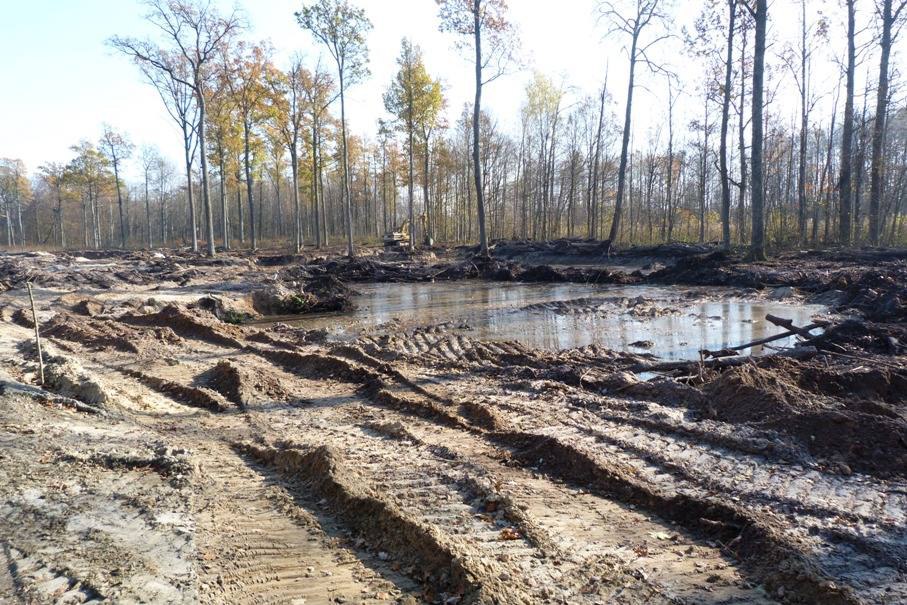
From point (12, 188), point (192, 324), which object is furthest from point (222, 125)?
point (12, 188)

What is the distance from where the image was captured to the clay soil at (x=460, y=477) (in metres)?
3.04

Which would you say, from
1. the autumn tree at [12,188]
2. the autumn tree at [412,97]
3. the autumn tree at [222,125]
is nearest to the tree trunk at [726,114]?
the autumn tree at [412,97]

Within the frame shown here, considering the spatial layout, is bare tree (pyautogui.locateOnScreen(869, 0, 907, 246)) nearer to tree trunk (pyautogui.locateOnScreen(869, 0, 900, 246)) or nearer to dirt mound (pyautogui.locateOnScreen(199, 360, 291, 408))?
tree trunk (pyautogui.locateOnScreen(869, 0, 900, 246))

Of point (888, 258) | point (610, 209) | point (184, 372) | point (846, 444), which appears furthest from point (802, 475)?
point (610, 209)

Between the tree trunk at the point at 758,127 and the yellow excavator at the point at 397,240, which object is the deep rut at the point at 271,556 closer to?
the tree trunk at the point at 758,127

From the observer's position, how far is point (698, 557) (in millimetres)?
3326

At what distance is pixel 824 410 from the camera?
5.23m

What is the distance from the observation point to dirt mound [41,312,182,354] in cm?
984

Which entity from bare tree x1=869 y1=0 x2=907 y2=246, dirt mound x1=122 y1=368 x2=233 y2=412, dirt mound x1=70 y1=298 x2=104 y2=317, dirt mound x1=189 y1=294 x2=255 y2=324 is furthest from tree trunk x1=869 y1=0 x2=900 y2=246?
dirt mound x1=70 y1=298 x2=104 y2=317

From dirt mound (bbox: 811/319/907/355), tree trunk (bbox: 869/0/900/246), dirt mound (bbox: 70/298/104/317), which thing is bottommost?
dirt mound (bbox: 811/319/907/355)

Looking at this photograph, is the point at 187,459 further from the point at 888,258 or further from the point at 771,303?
the point at 888,258

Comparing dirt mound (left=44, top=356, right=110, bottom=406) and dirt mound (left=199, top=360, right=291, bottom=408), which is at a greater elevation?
dirt mound (left=44, top=356, right=110, bottom=406)

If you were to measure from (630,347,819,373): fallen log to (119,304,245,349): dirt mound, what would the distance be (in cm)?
732

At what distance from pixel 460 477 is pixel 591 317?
9200mm
